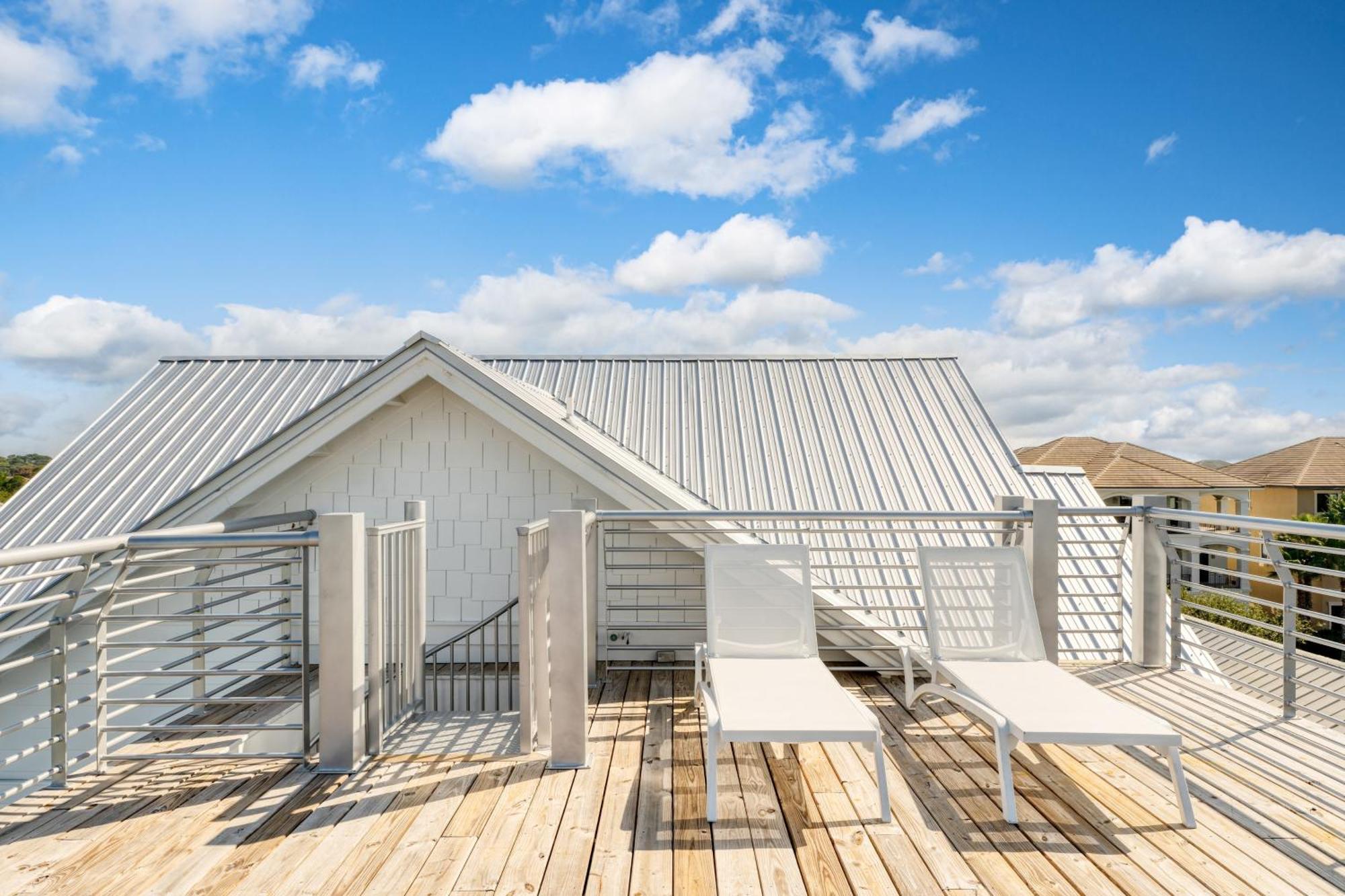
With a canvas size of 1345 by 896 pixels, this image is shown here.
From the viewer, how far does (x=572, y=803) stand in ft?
12.1

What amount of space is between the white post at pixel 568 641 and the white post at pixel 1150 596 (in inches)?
191

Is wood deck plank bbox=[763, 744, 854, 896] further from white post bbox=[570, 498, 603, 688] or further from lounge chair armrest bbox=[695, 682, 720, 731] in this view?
white post bbox=[570, 498, 603, 688]

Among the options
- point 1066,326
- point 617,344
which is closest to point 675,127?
point 617,344

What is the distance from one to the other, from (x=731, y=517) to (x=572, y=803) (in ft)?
7.86

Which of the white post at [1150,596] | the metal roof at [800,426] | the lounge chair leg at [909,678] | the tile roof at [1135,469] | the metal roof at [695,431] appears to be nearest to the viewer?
the lounge chair leg at [909,678]

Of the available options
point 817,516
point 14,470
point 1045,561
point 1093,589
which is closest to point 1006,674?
point 1045,561

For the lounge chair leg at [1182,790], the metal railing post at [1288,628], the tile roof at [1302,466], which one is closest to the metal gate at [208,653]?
the lounge chair leg at [1182,790]

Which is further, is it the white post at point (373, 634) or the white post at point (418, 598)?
the white post at point (418, 598)

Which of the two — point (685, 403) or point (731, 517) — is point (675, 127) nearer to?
point (685, 403)

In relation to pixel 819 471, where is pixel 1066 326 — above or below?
above

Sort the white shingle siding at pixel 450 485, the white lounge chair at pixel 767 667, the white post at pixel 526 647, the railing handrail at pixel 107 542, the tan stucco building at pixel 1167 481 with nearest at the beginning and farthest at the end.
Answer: the railing handrail at pixel 107 542 → the white lounge chair at pixel 767 667 → the white post at pixel 526 647 → the white shingle siding at pixel 450 485 → the tan stucco building at pixel 1167 481

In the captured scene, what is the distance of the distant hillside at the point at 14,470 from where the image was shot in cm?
3535

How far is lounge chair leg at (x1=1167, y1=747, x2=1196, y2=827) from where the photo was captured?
3422 mm

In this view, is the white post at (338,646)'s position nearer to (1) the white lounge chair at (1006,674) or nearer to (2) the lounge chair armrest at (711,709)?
(2) the lounge chair armrest at (711,709)
